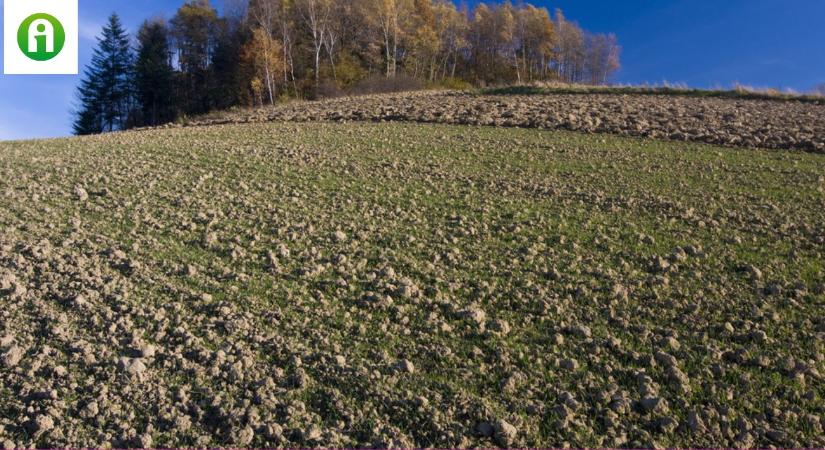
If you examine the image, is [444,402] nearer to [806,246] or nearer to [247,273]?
[247,273]

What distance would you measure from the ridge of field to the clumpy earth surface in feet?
19.8

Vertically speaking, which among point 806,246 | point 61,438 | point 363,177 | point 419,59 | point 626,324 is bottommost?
point 61,438

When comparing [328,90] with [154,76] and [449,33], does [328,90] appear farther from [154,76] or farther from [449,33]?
[449,33]

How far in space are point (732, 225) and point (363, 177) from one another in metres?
6.95

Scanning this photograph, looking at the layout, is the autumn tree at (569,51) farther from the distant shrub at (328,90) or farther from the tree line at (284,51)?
the distant shrub at (328,90)

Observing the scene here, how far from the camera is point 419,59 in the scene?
192 feet

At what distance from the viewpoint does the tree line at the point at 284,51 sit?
50.1 m

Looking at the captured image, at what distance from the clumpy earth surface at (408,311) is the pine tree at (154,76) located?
44.6 metres

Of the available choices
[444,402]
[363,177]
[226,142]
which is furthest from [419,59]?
[444,402]

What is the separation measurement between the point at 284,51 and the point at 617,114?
35938mm

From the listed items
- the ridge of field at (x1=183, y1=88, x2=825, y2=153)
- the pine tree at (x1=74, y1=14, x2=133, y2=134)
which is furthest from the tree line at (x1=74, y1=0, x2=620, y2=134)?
the ridge of field at (x1=183, y1=88, x2=825, y2=153)

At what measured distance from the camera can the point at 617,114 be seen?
2092cm

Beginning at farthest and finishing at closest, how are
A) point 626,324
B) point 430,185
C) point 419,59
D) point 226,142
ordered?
point 419,59 → point 226,142 → point 430,185 → point 626,324

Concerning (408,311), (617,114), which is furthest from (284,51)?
(408,311)
